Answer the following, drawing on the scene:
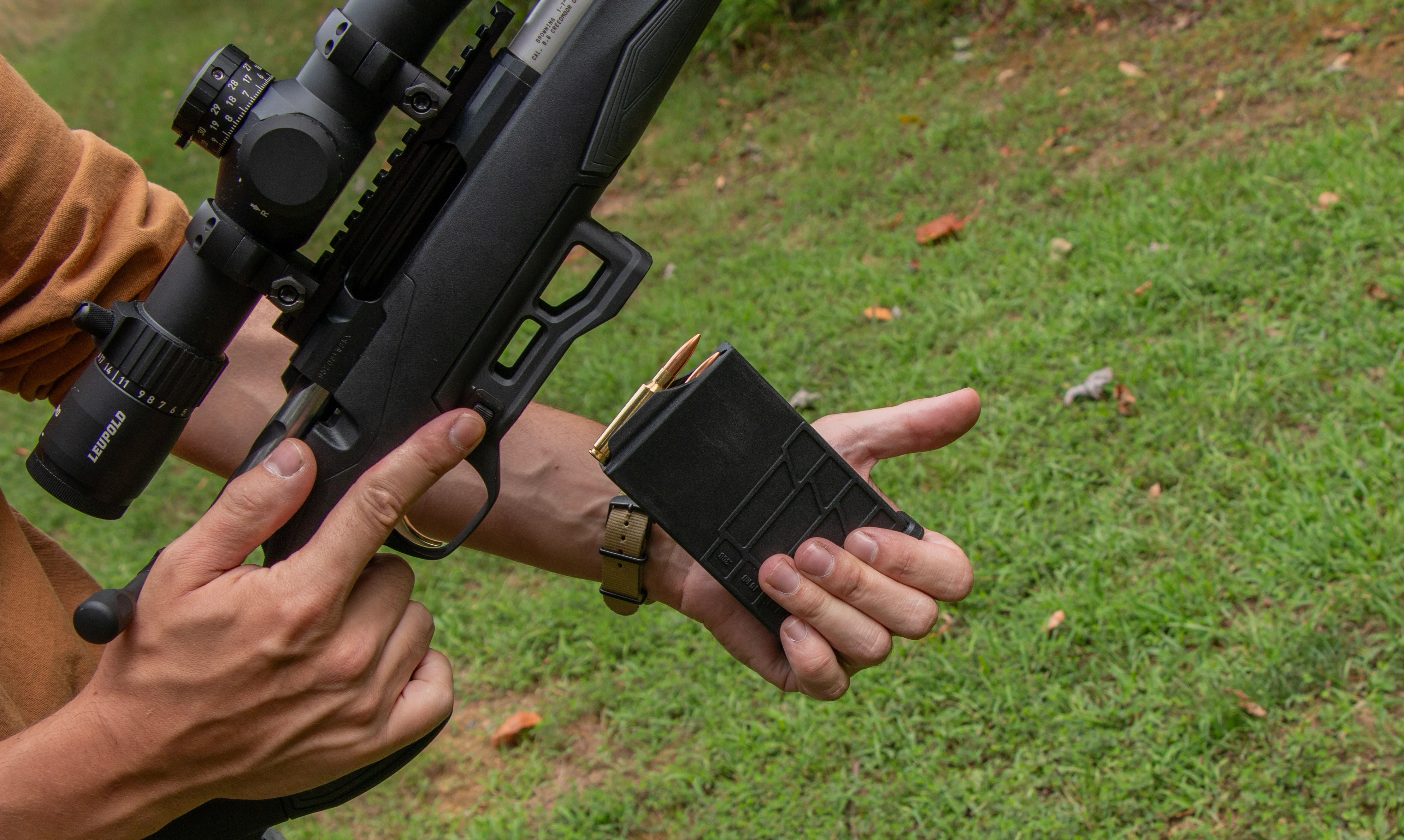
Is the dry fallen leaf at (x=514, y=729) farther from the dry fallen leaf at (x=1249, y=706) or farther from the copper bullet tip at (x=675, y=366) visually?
the dry fallen leaf at (x=1249, y=706)

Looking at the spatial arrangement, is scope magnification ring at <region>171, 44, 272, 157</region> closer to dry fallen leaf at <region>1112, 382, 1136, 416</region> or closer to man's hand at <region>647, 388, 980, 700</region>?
man's hand at <region>647, 388, 980, 700</region>

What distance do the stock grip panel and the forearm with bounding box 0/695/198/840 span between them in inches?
13.4

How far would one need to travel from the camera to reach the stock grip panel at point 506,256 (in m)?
1.51

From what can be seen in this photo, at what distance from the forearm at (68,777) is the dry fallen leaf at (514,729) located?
1880mm

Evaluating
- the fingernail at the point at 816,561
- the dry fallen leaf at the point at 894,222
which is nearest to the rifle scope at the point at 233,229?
the fingernail at the point at 816,561

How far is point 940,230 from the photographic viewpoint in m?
4.37

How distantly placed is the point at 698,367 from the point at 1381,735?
6.11 ft

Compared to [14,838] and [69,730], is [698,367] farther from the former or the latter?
[14,838]

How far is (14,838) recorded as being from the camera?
1354 mm

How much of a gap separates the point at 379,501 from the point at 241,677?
0.97ft

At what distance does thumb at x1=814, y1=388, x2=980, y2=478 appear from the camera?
6.09 ft

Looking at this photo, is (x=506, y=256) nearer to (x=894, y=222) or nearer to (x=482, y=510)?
(x=482, y=510)

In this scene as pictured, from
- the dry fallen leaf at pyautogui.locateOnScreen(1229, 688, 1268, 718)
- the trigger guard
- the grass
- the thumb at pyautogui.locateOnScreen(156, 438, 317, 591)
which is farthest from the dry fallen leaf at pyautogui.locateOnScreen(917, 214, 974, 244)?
the thumb at pyautogui.locateOnScreen(156, 438, 317, 591)

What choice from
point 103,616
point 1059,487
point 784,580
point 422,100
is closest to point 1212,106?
point 1059,487
